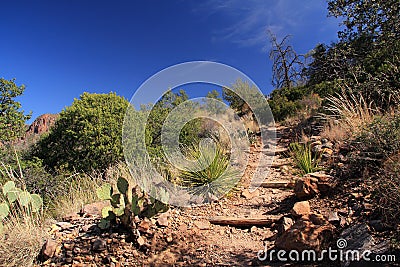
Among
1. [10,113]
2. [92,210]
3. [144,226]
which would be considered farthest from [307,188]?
[10,113]

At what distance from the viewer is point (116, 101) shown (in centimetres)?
682

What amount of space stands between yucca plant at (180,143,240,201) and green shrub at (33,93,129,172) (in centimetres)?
219

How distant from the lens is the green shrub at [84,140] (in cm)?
607

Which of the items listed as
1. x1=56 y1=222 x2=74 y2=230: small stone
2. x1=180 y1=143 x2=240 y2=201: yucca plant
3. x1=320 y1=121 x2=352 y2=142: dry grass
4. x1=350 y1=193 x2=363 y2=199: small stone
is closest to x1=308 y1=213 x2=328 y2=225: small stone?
x1=350 y1=193 x2=363 y2=199: small stone

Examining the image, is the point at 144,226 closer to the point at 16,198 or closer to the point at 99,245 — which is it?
the point at 99,245

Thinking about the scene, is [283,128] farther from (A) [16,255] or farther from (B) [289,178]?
(A) [16,255]

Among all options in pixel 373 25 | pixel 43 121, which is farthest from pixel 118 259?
pixel 43 121

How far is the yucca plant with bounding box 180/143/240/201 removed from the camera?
461 centimetres

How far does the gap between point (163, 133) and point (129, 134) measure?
1220 mm

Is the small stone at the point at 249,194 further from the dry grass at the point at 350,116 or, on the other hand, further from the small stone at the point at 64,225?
the small stone at the point at 64,225

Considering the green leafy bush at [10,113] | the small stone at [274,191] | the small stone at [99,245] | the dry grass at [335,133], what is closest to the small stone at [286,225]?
the small stone at [274,191]

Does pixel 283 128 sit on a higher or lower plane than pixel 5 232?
higher

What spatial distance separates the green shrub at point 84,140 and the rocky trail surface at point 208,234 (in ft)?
7.98

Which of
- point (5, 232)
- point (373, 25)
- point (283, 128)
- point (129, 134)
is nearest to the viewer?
point (5, 232)
